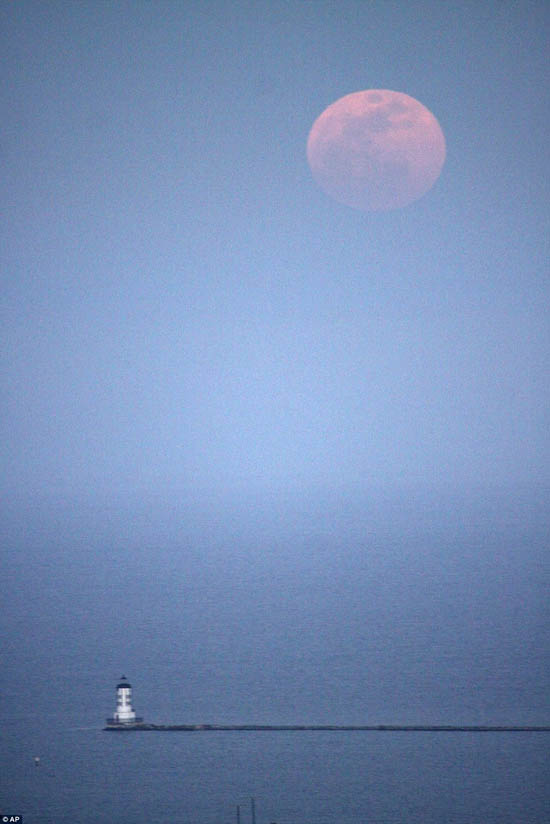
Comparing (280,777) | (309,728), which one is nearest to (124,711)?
(309,728)

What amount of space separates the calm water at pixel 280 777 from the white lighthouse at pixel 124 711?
814 mm

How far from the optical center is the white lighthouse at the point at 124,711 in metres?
36.8

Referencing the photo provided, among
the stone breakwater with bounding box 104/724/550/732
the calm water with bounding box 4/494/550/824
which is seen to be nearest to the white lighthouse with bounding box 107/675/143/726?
the stone breakwater with bounding box 104/724/550/732

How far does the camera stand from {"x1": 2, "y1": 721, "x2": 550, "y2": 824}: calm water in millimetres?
28641

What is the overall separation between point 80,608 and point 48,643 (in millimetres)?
12686

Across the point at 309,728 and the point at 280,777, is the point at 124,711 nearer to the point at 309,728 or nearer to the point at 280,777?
the point at 309,728

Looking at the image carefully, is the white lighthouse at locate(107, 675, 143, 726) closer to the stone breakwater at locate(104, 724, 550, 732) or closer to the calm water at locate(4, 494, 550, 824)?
the stone breakwater at locate(104, 724, 550, 732)

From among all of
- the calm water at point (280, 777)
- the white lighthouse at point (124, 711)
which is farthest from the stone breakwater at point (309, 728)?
the calm water at point (280, 777)

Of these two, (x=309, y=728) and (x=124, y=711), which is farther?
(x=124, y=711)

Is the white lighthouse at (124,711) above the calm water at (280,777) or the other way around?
above

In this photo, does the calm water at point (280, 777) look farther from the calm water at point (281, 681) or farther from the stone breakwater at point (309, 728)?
the stone breakwater at point (309, 728)

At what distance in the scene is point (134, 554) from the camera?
9812 centimetres

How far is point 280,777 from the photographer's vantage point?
3141 centimetres

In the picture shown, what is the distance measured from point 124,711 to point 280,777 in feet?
25.3
